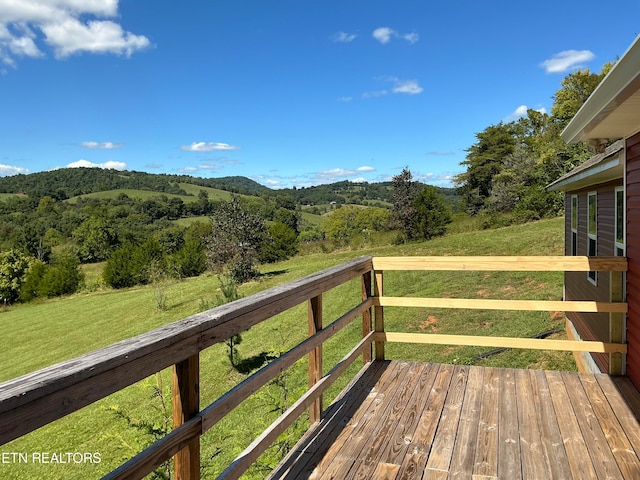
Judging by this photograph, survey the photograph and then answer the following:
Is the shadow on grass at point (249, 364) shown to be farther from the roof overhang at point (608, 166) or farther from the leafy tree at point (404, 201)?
the leafy tree at point (404, 201)

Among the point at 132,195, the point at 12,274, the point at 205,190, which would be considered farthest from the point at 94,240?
the point at 205,190

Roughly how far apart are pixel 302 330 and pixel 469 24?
1664cm

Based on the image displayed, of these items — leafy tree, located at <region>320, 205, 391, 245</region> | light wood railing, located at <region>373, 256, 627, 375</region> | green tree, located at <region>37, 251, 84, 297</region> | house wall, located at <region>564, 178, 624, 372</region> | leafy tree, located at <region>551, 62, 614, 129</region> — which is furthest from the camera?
leafy tree, located at <region>320, 205, 391, 245</region>

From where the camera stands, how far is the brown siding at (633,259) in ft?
10.6

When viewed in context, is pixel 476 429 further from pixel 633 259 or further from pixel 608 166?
pixel 608 166

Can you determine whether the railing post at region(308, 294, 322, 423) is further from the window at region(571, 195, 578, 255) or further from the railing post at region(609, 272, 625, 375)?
the window at region(571, 195, 578, 255)

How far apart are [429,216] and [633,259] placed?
21935mm

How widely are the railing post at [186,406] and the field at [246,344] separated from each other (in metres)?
1.16

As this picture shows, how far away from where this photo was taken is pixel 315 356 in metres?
2.73

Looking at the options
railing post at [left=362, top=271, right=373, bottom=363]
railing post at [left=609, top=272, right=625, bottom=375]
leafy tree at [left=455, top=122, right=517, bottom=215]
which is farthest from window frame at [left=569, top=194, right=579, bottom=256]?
leafy tree at [left=455, top=122, right=517, bottom=215]

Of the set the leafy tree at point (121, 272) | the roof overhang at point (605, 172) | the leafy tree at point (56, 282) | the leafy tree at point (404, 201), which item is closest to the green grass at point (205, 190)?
the leafy tree at point (56, 282)

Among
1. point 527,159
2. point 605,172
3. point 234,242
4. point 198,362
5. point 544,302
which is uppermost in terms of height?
point 527,159

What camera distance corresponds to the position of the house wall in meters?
5.74

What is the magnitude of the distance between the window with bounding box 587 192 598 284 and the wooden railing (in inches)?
158
